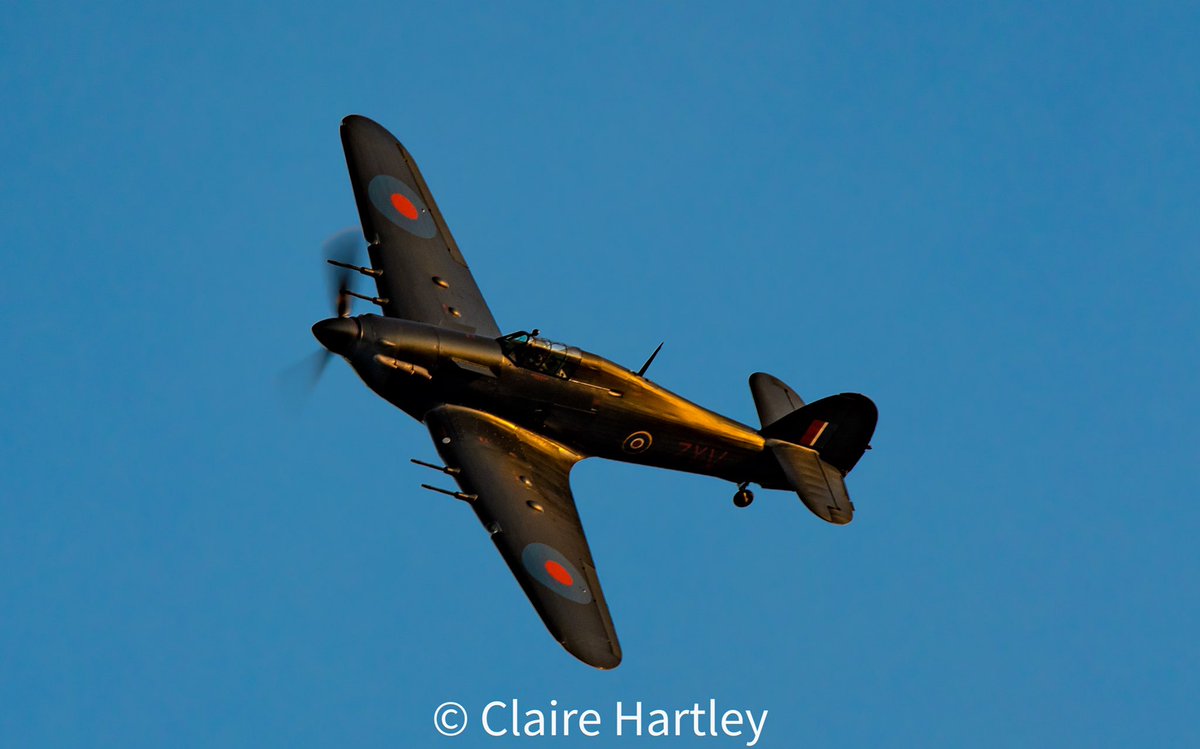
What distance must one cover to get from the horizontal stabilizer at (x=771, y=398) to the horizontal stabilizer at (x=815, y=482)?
791mm

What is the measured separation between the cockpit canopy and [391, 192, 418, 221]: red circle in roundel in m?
4.33

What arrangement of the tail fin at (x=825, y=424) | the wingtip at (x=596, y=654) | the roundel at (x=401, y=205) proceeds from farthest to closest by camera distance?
1. the roundel at (x=401, y=205)
2. the tail fin at (x=825, y=424)
3. the wingtip at (x=596, y=654)

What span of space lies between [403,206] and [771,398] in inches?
315

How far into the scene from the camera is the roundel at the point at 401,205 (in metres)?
33.8

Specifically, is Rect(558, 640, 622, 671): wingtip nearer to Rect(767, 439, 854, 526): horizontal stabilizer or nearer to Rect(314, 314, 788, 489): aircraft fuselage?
Rect(314, 314, 788, 489): aircraft fuselage

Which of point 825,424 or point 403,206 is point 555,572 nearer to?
point 825,424

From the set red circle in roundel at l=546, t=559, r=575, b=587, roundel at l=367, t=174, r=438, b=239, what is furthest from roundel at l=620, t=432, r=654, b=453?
roundel at l=367, t=174, r=438, b=239

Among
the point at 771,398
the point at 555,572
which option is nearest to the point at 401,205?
the point at 771,398

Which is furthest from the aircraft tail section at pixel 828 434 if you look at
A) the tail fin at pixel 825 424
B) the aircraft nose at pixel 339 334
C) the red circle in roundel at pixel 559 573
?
the aircraft nose at pixel 339 334

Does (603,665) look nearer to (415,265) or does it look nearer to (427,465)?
(427,465)

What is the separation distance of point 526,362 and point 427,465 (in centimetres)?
272

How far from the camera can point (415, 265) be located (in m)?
33.0

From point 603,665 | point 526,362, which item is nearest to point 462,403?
point 526,362

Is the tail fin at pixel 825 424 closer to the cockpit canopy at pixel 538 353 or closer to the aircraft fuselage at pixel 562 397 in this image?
the aircraft fuselage at pixel 562 397
